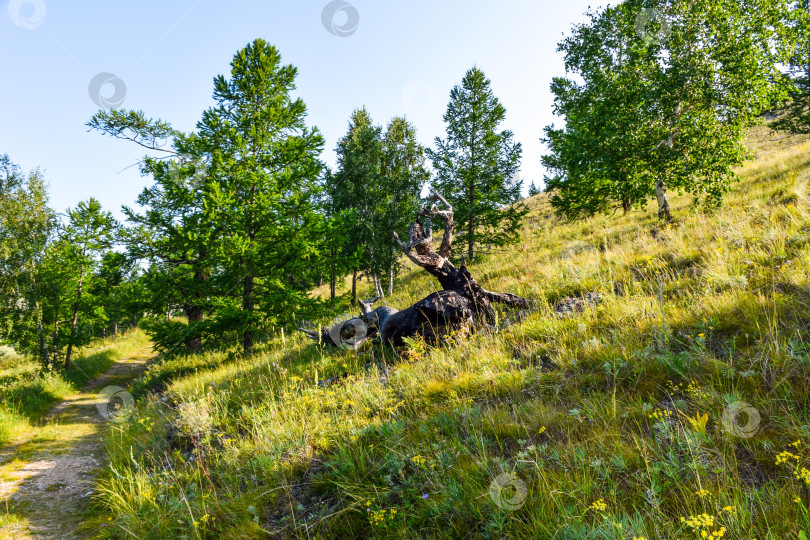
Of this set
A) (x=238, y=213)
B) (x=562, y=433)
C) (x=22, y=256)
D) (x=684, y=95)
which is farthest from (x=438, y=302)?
(x=22, y=256)

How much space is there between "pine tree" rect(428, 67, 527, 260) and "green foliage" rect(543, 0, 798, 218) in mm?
5511

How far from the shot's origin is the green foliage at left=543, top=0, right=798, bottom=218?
8891 mm

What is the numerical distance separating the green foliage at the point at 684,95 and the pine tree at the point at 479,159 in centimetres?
551

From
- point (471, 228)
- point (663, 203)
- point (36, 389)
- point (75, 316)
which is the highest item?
point (75, 316)

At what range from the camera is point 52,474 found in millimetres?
6051

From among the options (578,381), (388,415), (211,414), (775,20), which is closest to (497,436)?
(578,381)

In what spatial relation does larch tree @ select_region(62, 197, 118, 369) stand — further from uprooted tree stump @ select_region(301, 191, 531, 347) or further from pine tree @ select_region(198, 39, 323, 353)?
uprooted tree stump @ select_region(301, 191, 531, 347)

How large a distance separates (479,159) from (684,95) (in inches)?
327

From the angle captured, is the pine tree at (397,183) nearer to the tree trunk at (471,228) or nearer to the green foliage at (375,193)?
the green foliage at (375,193)

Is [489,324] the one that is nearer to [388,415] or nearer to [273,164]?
[388,415]

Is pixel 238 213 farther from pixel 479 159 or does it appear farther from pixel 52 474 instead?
pixel 479 159

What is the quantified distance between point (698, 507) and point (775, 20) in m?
13.7

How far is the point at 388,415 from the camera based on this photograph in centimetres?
380

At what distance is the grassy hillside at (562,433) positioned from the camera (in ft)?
6.09
